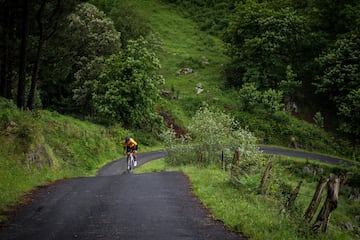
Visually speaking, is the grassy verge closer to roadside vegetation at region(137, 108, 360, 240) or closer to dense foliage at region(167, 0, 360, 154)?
roadside vegetation at region(137, 108, 360, 240)

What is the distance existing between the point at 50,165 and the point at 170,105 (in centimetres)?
3317

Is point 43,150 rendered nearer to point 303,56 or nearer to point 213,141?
point 213,141

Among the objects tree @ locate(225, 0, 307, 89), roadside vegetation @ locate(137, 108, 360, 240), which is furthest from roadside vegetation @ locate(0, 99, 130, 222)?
tree @ locate(225, 0, 307, 89)

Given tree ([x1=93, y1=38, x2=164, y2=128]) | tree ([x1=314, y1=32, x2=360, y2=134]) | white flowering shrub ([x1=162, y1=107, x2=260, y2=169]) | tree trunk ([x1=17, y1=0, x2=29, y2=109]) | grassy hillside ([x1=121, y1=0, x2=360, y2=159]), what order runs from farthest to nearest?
tree ([x1=314, y1=32, x2=360, y2=134])
grassy hillside ([x1=121, y1=0, x2=360, y2=159])
tree ([x1=93, y1=38, x2=164, y2=128])
tree trunk ([x1=17, y1=0, x2=29, y2=109])
white flowering shrub ([x1=162, y1=107, x2=260, y2=169])

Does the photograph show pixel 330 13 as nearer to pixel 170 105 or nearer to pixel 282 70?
pixel 282 70

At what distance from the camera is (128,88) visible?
4484 centimetres

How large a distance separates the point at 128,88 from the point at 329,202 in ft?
117

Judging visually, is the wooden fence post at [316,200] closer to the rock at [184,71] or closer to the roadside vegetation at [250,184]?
the roadside vegetation at [250,184]

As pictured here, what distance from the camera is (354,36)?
54312 millimetres

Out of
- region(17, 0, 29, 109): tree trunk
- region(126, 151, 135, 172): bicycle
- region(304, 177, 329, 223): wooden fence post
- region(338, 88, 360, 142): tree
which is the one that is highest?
region(17, 0, 29, 109): tree trunk

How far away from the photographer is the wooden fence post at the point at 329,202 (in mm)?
10555

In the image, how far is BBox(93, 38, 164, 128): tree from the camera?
4481cm

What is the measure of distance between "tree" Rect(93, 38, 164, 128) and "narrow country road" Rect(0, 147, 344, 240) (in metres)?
26.4

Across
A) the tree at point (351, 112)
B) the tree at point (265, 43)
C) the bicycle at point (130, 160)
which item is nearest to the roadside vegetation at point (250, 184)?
the bicycle at point (130, 160)
